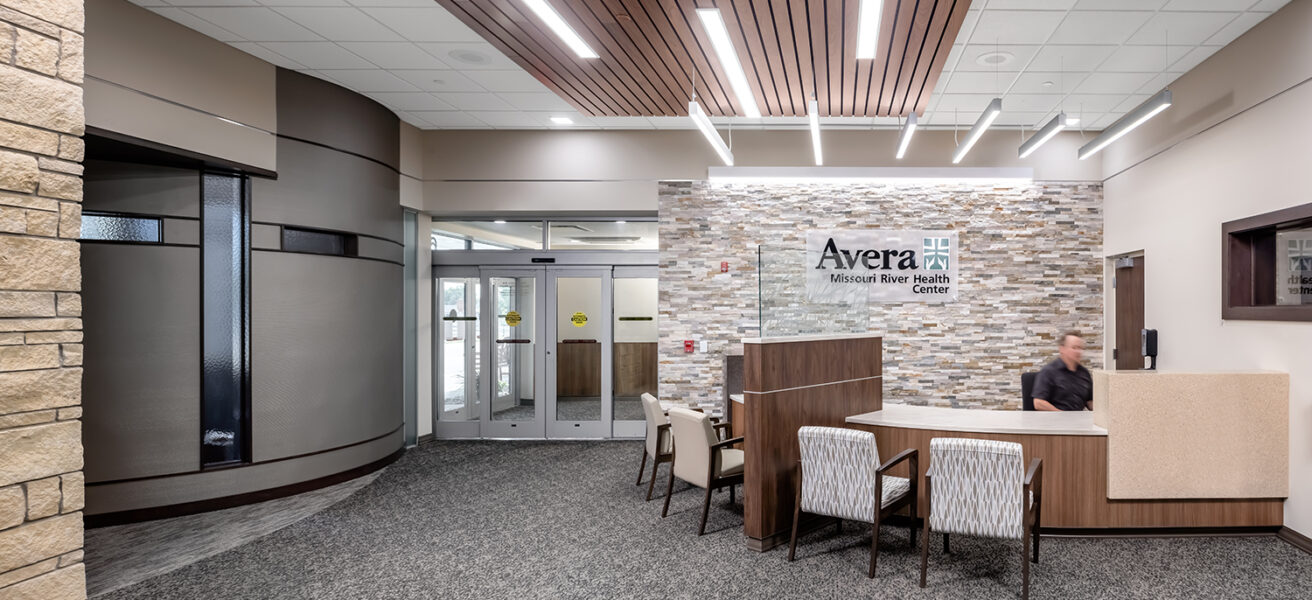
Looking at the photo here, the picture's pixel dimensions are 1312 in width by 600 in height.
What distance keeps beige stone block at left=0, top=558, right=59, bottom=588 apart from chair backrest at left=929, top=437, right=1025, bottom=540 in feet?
11.2

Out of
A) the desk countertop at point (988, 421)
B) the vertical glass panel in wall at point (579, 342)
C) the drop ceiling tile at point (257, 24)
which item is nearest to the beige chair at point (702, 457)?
the desk countertop at point (988, 421)

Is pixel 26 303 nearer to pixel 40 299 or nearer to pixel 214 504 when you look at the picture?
pixel 40 299

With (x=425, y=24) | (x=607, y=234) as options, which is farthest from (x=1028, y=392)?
(x=425, y=24)

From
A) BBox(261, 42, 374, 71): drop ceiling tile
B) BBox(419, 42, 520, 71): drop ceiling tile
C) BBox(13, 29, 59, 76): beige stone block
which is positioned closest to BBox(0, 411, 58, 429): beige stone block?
BBox(13, 29, 59, 76): beige stone block

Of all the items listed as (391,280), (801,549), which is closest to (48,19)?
(801,549)

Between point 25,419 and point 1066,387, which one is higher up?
point 25,419

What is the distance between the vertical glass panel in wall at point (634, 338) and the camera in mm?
7422

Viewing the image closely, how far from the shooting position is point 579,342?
7426 mm

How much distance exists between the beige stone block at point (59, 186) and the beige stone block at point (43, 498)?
70 centimetres

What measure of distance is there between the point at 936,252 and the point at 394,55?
575cm

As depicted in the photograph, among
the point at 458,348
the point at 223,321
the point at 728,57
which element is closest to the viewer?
the point at 728,57

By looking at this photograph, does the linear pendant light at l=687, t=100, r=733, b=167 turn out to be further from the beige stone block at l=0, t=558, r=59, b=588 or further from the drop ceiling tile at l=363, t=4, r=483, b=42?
the beige stone block at l=0, t=558, r=59, b=588

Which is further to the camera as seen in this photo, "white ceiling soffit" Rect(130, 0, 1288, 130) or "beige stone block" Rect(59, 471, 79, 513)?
"white ceiling soffit" Rect(130, 0, 1288, 130)

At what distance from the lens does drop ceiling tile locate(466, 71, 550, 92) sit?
540cm
